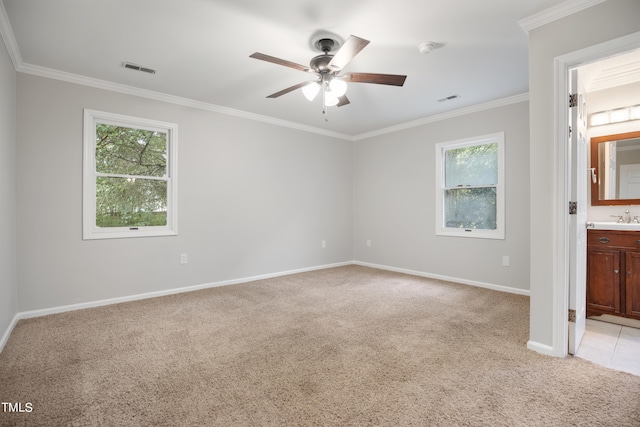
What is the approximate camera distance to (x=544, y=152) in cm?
227

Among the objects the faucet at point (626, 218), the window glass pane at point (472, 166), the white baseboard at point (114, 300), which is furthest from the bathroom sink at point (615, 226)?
the white baseboard at point (114, 300)

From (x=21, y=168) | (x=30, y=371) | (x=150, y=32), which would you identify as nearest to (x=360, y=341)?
(x=30, y=371)

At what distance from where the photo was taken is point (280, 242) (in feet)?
16.6

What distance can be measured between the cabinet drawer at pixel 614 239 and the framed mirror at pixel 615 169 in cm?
60

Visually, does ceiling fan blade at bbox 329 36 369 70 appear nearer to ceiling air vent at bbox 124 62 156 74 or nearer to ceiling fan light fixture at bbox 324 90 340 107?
ceiling fan light fixture at bbox 324 90 340 107

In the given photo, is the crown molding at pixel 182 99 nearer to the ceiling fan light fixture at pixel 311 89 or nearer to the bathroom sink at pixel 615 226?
the bathroom sink at pixel 615 226

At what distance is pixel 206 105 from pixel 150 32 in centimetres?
173

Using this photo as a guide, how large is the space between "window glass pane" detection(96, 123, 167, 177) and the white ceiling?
536 mm

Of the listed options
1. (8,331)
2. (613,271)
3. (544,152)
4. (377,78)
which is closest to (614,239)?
(613,271)

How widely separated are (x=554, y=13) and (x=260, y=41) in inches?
88.4

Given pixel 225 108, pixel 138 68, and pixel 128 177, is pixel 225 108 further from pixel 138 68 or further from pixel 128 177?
pixel 128 177

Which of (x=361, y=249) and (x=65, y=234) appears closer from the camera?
(x=65, y=234)

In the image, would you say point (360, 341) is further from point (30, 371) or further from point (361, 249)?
point (361, 249)

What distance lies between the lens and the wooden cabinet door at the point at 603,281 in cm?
299
